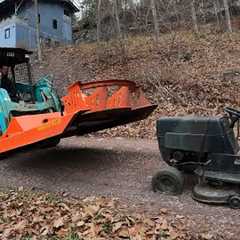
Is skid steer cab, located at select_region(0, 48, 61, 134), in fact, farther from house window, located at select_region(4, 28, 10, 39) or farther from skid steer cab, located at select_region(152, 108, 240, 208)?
house window, located at select_region(4, 28, 10, 39)

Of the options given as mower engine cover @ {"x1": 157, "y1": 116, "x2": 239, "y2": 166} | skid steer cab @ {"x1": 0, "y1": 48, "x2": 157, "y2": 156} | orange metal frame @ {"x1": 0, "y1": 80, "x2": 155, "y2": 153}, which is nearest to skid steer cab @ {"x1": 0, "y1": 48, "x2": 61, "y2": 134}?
skid steer cab @ {"x1": 0, "y1": 48, "x2": 157, "y2": 156}

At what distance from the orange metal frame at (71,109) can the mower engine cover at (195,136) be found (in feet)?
4.07

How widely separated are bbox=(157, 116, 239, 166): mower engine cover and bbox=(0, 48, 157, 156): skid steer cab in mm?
1229

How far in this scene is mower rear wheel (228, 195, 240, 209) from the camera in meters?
5.34

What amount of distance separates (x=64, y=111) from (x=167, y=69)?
354 inches

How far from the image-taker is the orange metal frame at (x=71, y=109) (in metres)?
6.71

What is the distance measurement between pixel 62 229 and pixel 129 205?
103 cm

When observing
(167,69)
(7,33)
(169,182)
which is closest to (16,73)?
(169,182)

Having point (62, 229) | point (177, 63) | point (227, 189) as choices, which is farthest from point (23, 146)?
point (177, 63)

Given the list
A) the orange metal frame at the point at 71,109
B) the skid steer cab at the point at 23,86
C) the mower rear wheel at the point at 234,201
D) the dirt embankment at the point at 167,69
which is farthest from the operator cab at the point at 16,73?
the mower rear wheel at the point at 234,201

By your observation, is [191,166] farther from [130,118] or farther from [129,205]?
[130,118]

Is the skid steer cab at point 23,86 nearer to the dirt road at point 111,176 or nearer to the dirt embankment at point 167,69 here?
the dirt road at point 111,176

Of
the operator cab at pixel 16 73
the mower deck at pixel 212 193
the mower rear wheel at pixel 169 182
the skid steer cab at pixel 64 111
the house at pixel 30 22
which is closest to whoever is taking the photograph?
the mower deck at pixel 212 193

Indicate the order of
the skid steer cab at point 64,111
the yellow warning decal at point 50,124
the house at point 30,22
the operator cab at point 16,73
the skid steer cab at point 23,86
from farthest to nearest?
the house at point 30,22, the operator cab at point 16,73, the skid steer cab at point 23,86, the skid steer cab at point 64,111, the yellow warning decal at point 50,124
